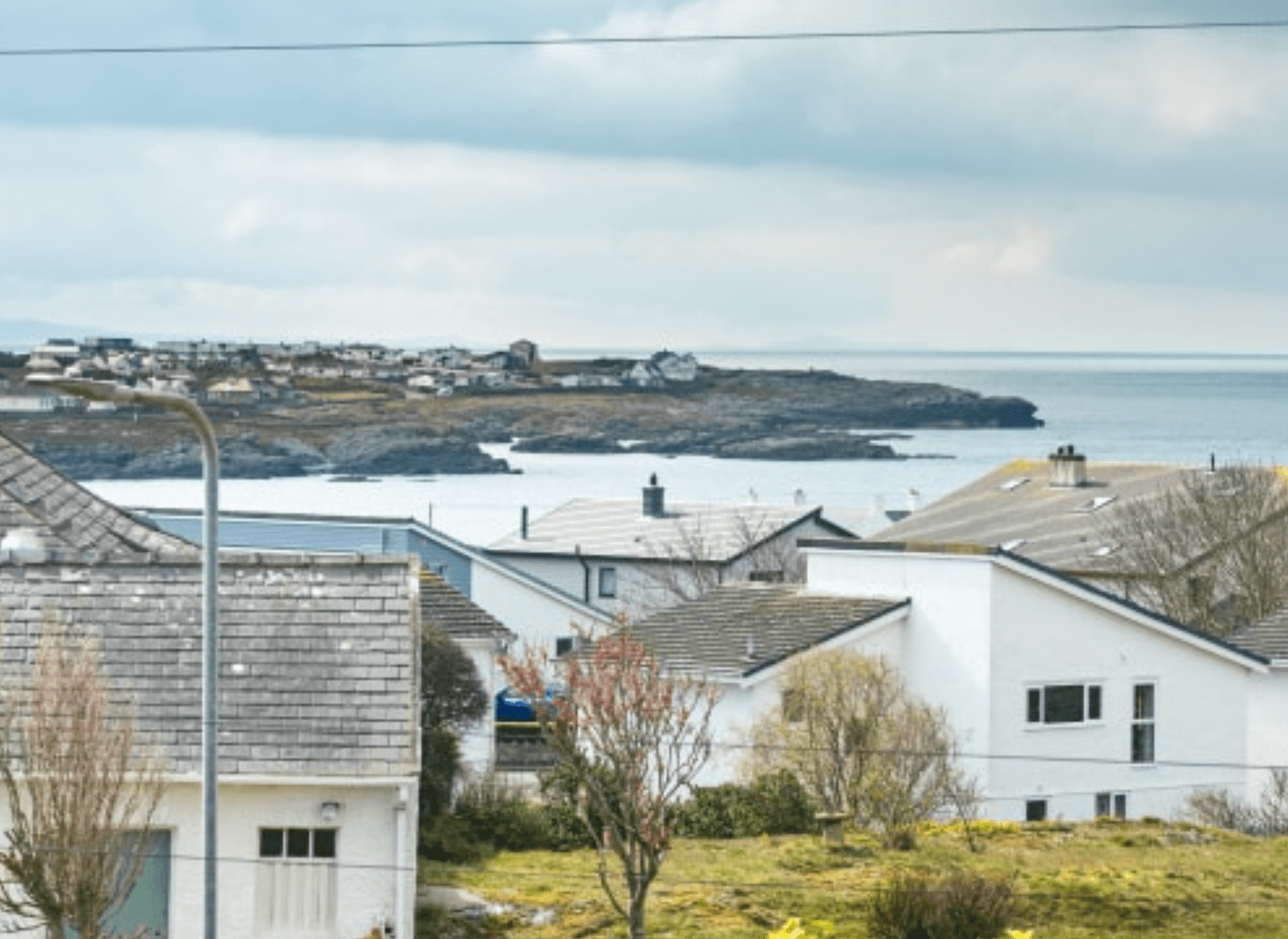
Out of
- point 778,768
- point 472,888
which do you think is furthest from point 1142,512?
point 472,888

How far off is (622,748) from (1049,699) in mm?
20312

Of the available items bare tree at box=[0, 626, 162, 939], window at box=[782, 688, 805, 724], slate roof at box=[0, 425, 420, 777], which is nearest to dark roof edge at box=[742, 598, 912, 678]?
window at box=[782, 688, 805, 724]

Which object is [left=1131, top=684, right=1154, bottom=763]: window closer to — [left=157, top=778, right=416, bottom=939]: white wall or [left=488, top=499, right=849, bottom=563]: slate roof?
[left=157, top=778, right=416, bottom=939]: white wall

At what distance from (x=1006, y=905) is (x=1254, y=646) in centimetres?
2371

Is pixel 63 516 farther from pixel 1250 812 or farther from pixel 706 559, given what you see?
pixel 706 559

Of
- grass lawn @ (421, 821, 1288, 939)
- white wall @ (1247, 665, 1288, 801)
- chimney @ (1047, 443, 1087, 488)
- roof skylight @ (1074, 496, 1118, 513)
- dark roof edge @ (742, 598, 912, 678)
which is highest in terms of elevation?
chimney @ (1047, 443, 1087, 488)

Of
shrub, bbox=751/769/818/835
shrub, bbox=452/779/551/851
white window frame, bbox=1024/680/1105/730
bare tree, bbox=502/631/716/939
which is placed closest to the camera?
bare tree, bbox=502/631/716/939

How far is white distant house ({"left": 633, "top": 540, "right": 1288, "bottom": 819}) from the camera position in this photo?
4653cm

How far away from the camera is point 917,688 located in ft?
154

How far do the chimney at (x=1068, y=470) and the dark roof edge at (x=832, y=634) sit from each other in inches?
1378

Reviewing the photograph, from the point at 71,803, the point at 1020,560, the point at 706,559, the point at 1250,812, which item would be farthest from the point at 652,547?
the point at 71,803

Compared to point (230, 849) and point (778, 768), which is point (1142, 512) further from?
point (230, 849)

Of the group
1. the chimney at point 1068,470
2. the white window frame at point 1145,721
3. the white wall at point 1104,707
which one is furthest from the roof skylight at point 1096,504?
the white window frame at point 1145,721

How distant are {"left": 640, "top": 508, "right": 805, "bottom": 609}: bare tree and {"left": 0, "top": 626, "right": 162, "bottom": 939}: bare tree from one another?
175 feet
